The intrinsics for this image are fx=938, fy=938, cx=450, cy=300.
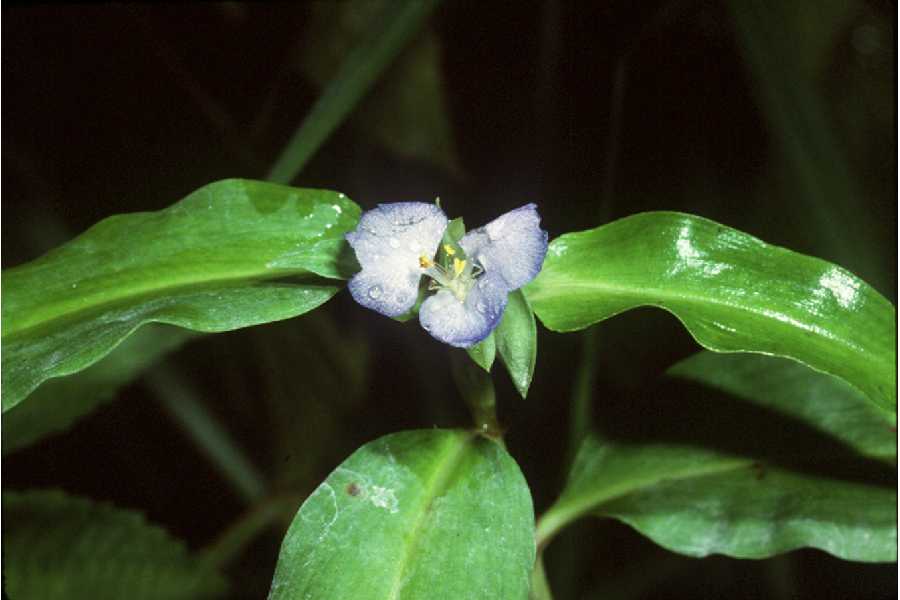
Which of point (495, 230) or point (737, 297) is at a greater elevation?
point (495, 230)

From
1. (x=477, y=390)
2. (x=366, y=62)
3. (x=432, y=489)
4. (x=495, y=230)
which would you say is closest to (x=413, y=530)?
(x=432, y=489)

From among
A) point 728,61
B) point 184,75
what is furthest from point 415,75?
point 728,61

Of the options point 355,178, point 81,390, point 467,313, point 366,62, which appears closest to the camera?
point 467,313

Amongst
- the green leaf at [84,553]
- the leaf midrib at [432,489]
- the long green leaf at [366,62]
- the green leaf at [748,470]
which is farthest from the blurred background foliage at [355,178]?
the leaf midrib at [432,489]

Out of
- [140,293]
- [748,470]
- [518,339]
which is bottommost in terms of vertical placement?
[748,470]

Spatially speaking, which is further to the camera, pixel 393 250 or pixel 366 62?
pixel 366 62

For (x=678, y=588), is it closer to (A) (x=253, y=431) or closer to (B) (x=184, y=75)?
(A) (x=253, y=431)

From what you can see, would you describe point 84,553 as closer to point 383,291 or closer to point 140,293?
point 140,293

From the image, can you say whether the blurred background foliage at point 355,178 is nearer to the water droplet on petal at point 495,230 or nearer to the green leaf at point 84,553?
the green leaf at point 84,553
